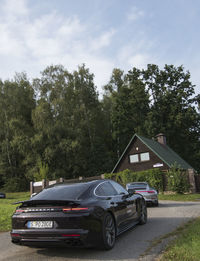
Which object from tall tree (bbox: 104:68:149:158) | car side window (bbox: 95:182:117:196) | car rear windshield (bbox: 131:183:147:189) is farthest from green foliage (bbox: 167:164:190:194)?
tall tree (bbox: 104:68:149:158)

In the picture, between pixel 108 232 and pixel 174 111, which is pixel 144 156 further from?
pixel 108 232

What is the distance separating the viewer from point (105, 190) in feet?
20.5

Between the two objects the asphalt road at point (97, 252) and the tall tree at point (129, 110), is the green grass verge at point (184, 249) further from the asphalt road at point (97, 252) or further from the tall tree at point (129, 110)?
the tall tree at point (129, 110)

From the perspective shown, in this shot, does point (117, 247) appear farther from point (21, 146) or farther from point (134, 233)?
point (21, 146)

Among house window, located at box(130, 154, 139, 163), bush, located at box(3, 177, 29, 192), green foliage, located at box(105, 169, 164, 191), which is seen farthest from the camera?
bush, located at box(3, 177, 29, 192)

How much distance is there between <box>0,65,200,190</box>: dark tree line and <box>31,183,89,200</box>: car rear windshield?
34447 millimetres

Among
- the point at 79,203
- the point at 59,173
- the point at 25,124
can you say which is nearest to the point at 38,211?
the point at 79,203

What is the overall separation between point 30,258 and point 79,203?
135 centimetres

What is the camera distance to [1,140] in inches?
1757

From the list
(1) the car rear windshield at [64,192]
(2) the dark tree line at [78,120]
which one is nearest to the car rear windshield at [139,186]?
(1) the car rear windshield at [64,192]

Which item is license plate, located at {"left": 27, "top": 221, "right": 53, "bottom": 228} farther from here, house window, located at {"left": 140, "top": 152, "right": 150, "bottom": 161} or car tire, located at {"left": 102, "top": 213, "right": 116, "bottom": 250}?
house window, located at {"left": 140, "top": 152, "right": 150, "bottom": 161}

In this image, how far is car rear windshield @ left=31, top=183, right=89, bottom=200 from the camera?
5.44m

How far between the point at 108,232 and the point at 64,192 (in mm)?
1188

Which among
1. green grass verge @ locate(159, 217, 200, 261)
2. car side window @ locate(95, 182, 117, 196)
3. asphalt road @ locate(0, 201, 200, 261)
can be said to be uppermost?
car side window @ locate(95, 182, 117, 196)
